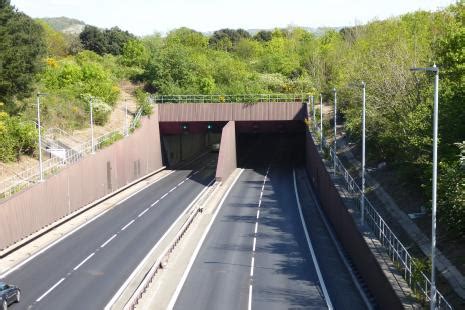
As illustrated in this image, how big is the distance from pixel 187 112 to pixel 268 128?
39.9ft

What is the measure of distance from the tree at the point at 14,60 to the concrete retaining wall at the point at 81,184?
26.0ft

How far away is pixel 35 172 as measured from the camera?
138ft

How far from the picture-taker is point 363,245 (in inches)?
1062

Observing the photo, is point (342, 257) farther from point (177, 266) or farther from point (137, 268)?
point (137, 268)

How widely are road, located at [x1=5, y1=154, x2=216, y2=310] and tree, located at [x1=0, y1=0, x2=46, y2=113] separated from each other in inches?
480

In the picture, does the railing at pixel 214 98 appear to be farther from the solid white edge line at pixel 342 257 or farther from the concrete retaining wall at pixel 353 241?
the solid white edge line at pixel 342 257

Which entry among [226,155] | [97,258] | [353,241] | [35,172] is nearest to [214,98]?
[226,155]

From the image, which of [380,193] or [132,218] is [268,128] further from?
[380,193]

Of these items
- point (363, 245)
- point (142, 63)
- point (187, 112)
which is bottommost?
point (363, 245)

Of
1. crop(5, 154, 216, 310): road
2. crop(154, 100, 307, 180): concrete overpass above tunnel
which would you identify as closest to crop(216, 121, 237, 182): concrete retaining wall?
crop(154, 100, 307, 180): concrete overpass above tunnel

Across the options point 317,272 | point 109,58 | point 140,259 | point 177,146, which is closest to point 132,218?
point 140,259

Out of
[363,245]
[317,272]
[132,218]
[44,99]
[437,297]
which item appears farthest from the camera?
[44,99]

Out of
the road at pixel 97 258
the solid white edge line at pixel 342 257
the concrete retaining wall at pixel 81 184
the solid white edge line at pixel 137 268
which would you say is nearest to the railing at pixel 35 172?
the concrete retaining wall at pixel 81 184

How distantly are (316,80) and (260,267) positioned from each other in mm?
62700
